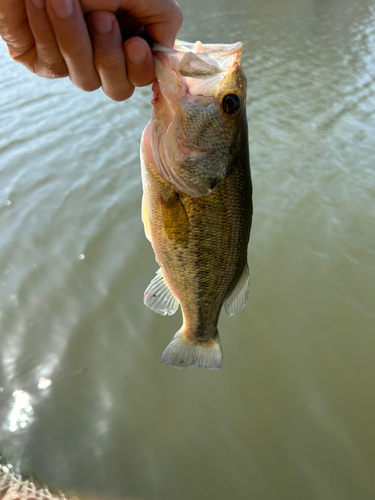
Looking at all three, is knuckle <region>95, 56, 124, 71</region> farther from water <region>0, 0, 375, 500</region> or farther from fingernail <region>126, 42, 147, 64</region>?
water <region>0, 0, 375, 500</region>

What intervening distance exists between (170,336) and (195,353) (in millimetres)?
1321

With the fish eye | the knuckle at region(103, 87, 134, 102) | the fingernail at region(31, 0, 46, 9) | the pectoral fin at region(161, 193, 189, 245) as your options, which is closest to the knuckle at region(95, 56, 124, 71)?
the knuckle at region(103, 87, 134, 102)

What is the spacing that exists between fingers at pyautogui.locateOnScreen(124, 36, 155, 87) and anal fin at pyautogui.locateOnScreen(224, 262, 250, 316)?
43.0 inches

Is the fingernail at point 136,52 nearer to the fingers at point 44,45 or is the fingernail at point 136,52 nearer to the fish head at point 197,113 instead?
the fish head at point 197,113

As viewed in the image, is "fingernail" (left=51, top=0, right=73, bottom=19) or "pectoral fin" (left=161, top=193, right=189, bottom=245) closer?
"fingernail" (left=51, top=0, right=73, bottom=19)

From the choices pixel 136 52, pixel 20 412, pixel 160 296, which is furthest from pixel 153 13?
pixel 20 412

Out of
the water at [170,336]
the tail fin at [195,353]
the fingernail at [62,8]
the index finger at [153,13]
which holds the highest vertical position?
the fingernail at [62,8]

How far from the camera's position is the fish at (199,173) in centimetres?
147

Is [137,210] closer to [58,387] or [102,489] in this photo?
[58,387]

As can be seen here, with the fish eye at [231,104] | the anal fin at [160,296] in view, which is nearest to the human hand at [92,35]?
the fish eye at [231,104]

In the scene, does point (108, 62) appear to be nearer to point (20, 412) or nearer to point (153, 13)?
point (153, 13)

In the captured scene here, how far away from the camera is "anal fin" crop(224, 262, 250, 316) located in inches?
77.5

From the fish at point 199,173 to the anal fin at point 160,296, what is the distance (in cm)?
8

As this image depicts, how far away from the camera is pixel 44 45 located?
1.33 metres
